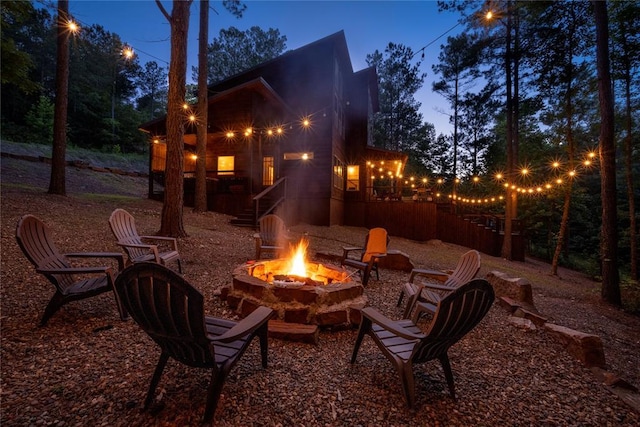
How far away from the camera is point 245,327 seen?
2.12 meters

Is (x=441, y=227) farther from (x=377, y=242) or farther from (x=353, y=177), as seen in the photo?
(x=377, y=242)

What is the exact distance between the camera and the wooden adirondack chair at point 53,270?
2.97 metres

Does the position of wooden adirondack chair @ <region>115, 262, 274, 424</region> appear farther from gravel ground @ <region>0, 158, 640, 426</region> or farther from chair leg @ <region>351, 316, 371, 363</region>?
chair leg @ <region>351, 316, 371, 363</region>

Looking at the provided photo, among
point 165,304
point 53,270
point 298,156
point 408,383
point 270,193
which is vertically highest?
point 298,156

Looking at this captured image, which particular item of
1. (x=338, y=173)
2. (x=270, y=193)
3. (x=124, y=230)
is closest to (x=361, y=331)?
(x=124, y=230)

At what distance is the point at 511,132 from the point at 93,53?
4317 cm

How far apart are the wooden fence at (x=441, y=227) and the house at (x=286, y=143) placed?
1870 mm

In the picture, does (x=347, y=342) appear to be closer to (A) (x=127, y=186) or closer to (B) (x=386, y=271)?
(B) (x=386, y=271)

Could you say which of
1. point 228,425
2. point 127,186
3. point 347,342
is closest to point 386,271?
point 347,342

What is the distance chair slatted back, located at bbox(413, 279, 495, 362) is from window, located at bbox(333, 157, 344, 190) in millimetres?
11555

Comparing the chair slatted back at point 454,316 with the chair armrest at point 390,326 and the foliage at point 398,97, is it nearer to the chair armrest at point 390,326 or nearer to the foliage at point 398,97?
the chair armrest at point 390,326

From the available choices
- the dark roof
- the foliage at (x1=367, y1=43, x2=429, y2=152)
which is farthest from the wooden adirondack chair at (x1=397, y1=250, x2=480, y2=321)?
the foliage at (x1=367, y1=43, x2=429, y2=152)

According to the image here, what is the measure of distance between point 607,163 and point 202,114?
514 inches

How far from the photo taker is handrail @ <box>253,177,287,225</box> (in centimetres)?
1032
